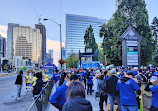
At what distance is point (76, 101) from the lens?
2.09 meters

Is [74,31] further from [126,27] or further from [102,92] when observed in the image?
[102,92]

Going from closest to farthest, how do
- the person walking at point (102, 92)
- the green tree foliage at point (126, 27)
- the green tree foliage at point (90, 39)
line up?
the person walking at point (102, 92)
the green tree foliage at point (126, 27)
the green tree foliage at point (90, 39)

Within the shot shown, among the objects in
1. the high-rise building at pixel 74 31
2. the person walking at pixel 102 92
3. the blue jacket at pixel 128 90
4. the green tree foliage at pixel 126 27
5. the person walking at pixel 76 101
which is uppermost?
the high-rise building at pixel 74 31

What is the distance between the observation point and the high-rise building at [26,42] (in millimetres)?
168250

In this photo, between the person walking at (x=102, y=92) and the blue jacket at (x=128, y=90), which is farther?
the person walking at (x=102, y=92)

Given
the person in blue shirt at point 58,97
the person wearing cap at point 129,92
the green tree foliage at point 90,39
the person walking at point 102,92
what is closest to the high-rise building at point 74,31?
the green tree foliage at point 90,39

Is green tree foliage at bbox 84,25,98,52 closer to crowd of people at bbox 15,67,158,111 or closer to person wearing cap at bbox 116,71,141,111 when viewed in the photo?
crowd of people at bbox 15,67,158,111

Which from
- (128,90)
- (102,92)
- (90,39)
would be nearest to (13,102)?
(102,92)

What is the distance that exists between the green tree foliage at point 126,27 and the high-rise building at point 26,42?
153 meters

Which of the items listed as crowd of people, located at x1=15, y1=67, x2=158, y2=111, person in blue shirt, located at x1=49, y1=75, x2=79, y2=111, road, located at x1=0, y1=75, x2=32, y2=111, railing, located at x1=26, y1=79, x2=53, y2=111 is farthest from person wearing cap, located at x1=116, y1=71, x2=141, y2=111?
road, located at x1=0, y1=75, x2=32, y2=111

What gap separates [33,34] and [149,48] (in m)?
162

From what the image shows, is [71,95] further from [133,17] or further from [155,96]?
[133,17]

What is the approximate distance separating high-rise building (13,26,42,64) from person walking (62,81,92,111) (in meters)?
176

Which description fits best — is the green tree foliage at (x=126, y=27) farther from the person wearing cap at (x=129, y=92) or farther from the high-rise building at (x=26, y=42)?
the high-rise building at (x=26, y=42)
